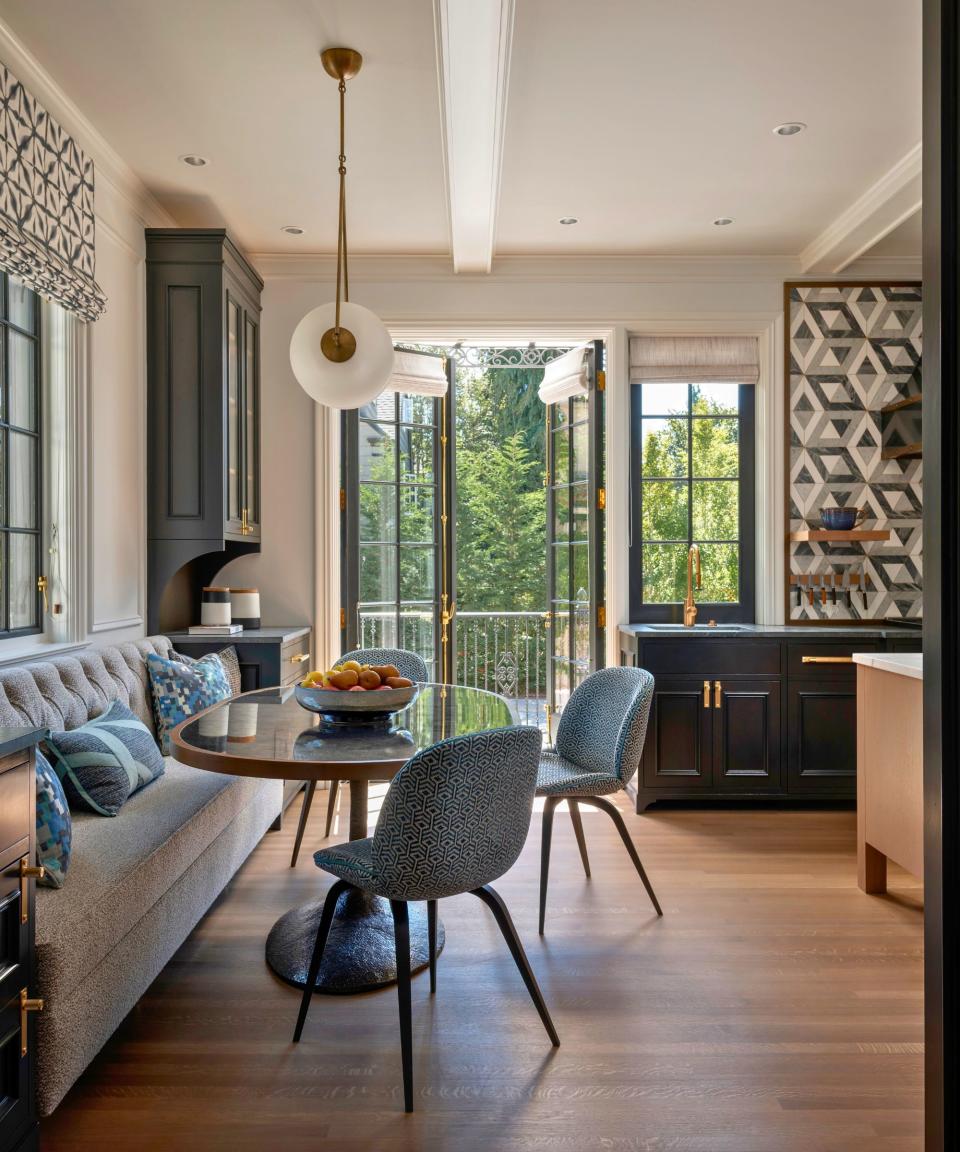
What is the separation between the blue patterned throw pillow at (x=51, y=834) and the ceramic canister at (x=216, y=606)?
2215mm

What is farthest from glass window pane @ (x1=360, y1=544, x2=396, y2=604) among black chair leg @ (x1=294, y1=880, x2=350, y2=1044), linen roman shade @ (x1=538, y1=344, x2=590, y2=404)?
black chair leg @ (x1=294, y1=880, x2=350, y2=1044)

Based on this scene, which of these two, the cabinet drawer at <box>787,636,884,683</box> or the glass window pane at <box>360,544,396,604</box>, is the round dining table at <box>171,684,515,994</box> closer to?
the glass window pane at <box>360,544,396,604</box>

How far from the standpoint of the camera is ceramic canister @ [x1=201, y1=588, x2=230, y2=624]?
13.7ft

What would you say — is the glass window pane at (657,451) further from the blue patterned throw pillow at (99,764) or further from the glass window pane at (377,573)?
the blue patterned throw pillow at (99,764)

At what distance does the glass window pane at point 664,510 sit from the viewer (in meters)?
4.78

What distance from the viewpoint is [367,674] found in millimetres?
2564

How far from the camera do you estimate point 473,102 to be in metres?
2.97

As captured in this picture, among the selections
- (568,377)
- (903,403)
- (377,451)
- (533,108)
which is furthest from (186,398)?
(903,403)

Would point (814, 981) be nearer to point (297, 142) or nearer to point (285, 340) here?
point (297, 142)

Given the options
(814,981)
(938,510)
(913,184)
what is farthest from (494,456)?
(938,510)

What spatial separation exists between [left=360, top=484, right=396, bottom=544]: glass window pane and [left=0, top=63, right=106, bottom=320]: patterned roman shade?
1864 mm

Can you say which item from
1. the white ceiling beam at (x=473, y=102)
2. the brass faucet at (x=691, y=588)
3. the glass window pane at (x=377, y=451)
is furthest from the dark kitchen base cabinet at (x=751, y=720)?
the white ceiling beam at (x=473, y=102)

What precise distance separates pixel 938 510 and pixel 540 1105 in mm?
1556

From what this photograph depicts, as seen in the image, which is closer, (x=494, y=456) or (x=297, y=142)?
(x=297, y=142)
